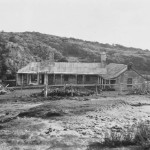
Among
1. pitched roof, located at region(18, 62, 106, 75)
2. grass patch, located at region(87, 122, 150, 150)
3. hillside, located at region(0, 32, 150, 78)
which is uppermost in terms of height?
hillside, located at region(0, 32, 150, 78)

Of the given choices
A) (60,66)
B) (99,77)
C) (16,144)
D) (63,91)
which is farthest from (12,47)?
(16,144)

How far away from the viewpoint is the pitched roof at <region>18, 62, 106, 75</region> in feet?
106

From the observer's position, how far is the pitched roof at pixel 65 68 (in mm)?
32250

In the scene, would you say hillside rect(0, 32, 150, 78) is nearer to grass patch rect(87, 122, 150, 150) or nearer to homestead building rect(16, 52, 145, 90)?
homestead building rect(16, 52, 145, 90)

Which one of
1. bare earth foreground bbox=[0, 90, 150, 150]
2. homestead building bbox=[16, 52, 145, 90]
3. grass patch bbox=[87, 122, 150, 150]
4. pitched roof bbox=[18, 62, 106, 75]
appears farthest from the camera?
pitched roof bbox=[18, 62, 106, 75]

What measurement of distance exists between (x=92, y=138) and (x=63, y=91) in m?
12.7

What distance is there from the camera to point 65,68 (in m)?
33.2

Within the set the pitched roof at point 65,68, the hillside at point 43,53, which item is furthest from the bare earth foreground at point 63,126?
the hillside at point 43,53

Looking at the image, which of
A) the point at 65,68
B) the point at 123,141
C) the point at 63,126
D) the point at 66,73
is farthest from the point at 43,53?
the point at 123,141

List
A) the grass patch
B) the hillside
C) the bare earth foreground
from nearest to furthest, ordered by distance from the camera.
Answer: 1. the grass patch
2. the bare earth foreground
3. the hillside

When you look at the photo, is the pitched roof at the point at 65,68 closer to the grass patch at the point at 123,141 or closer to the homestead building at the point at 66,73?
the homestead building at the point at 66,73

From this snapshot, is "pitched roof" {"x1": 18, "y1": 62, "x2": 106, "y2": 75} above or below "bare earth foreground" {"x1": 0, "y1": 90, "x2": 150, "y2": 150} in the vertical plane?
above

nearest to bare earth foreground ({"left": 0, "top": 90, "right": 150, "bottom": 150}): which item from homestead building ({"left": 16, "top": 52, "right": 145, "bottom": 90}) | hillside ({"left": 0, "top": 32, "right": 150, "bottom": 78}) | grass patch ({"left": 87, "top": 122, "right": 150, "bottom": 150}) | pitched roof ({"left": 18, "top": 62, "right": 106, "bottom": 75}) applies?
grass patch ({"left": 87, "top": 122, "right": 150, "bottom": 150})

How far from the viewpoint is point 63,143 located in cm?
789
